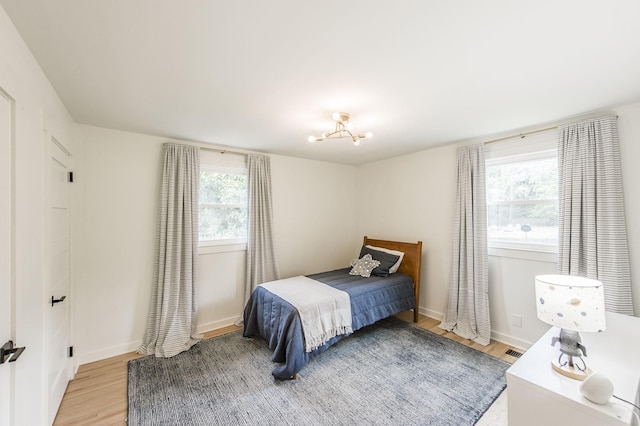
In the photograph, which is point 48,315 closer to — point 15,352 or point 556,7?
point 15,352

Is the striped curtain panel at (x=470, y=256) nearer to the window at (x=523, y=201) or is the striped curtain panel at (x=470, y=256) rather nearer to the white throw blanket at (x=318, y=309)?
the window at (x=523, y=201)

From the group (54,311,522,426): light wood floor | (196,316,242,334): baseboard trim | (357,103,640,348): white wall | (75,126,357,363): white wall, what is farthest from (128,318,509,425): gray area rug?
(357,103,640,348): white wall

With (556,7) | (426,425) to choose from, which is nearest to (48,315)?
(426,425)

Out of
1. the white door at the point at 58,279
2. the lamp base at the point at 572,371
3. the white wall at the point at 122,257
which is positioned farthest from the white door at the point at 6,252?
the lamp base at the point at 572,371

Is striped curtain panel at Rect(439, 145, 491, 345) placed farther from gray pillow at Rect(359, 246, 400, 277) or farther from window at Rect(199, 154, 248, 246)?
window at Rect(199, 154, 248, 246)

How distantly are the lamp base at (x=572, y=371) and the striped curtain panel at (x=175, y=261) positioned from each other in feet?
10.5

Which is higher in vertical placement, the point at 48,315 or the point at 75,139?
the point at 75,139

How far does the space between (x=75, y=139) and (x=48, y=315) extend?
5.59ft

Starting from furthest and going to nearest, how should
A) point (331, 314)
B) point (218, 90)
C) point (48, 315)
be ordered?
1. point (331, 314)
2. point (218, 90)
3. point (48, 315)

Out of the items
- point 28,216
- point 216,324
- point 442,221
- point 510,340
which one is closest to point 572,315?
point 510,340

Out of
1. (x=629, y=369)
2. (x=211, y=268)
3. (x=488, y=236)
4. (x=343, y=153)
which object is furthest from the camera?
(x=343, y=153)

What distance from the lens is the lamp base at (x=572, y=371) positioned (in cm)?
130

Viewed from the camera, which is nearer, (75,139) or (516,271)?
(75,139)

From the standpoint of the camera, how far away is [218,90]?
1932 millimetres
